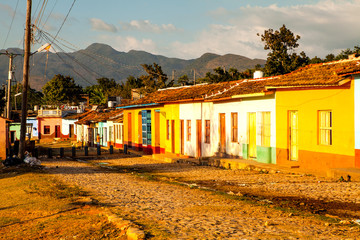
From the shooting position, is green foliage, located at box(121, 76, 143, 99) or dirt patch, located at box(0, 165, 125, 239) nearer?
dirt patch, located at box(0, 165, 125, 239)

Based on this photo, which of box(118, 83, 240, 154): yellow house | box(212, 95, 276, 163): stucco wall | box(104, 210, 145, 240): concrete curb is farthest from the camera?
box(118, 83, 240, 154): yellow house

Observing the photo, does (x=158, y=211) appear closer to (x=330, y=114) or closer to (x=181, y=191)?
(x=181, y=191)

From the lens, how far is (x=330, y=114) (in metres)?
16.2

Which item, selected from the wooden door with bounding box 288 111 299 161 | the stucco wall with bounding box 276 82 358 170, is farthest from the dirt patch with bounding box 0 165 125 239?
the wooden door with bounding box 288 111 299 161

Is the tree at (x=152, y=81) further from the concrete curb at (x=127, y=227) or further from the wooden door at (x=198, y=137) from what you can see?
the concrete curb at (x=127, y=227)

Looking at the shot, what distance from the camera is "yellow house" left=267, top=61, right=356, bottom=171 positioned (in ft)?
50.4

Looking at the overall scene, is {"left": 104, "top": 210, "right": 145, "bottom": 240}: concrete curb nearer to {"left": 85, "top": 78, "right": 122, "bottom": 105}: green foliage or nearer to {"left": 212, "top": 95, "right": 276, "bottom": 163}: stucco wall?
{"left": 212, "top": 95, "right": 276, "bottom": 163}: stucco wall

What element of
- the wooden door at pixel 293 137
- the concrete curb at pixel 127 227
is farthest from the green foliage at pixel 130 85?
the concrete curb at pixel 127 227

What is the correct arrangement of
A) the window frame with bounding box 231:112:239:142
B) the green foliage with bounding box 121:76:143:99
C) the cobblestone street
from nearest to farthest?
the cobblestone street, the window frame with bounding box 231:112:239:142, the green foliage with bounding box 121:76:143:99

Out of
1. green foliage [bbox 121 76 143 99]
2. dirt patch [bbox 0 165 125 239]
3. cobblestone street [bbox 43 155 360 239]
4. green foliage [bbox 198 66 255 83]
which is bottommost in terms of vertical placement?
dirt patch [bbox 0 165 125 239]

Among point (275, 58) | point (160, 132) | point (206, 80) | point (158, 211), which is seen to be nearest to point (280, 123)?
point (158, 211)

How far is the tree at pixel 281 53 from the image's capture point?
50.6 meters

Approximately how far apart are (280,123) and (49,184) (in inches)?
347

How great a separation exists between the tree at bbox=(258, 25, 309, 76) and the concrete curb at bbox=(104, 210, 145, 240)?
43265mm
